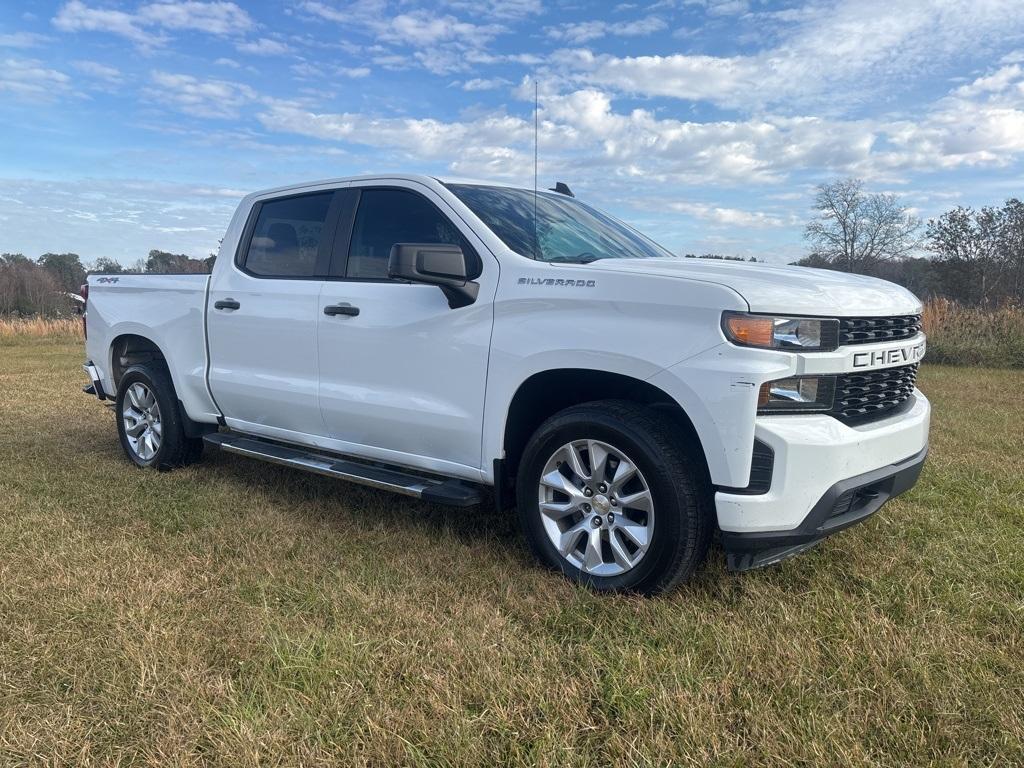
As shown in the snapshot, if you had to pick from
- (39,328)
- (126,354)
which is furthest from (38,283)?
(126,354)

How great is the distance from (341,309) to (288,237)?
90cm

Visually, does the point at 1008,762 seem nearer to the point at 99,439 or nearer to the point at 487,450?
the point at 487,450

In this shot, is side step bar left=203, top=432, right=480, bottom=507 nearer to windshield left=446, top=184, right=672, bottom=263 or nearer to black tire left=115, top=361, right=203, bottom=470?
black tire left=115, top=361, right=203, bottom=470

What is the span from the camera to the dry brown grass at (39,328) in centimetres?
1977

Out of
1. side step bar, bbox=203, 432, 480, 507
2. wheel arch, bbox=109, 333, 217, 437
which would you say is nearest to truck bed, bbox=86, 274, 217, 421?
wheel arch, bbox=109, 333, 217, 437

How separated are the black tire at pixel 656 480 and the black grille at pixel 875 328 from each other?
76 centimetres

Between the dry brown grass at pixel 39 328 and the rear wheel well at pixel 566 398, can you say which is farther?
the dry brown grass at pixel 39 328

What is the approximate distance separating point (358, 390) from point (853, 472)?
8.00ft

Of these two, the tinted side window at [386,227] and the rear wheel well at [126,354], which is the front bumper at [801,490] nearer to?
the tinted side window at [386,227]

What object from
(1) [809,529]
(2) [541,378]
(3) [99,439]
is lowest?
(3) [99,439]

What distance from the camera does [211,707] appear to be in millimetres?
2408

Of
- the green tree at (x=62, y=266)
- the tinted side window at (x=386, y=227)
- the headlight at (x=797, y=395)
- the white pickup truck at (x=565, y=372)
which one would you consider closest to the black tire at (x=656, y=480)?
the white pickup truck at (x=565, y=372)

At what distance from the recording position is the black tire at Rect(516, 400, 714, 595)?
9.92 ft

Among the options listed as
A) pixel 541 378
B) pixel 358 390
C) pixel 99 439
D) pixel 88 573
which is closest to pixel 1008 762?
pixel 541 378
